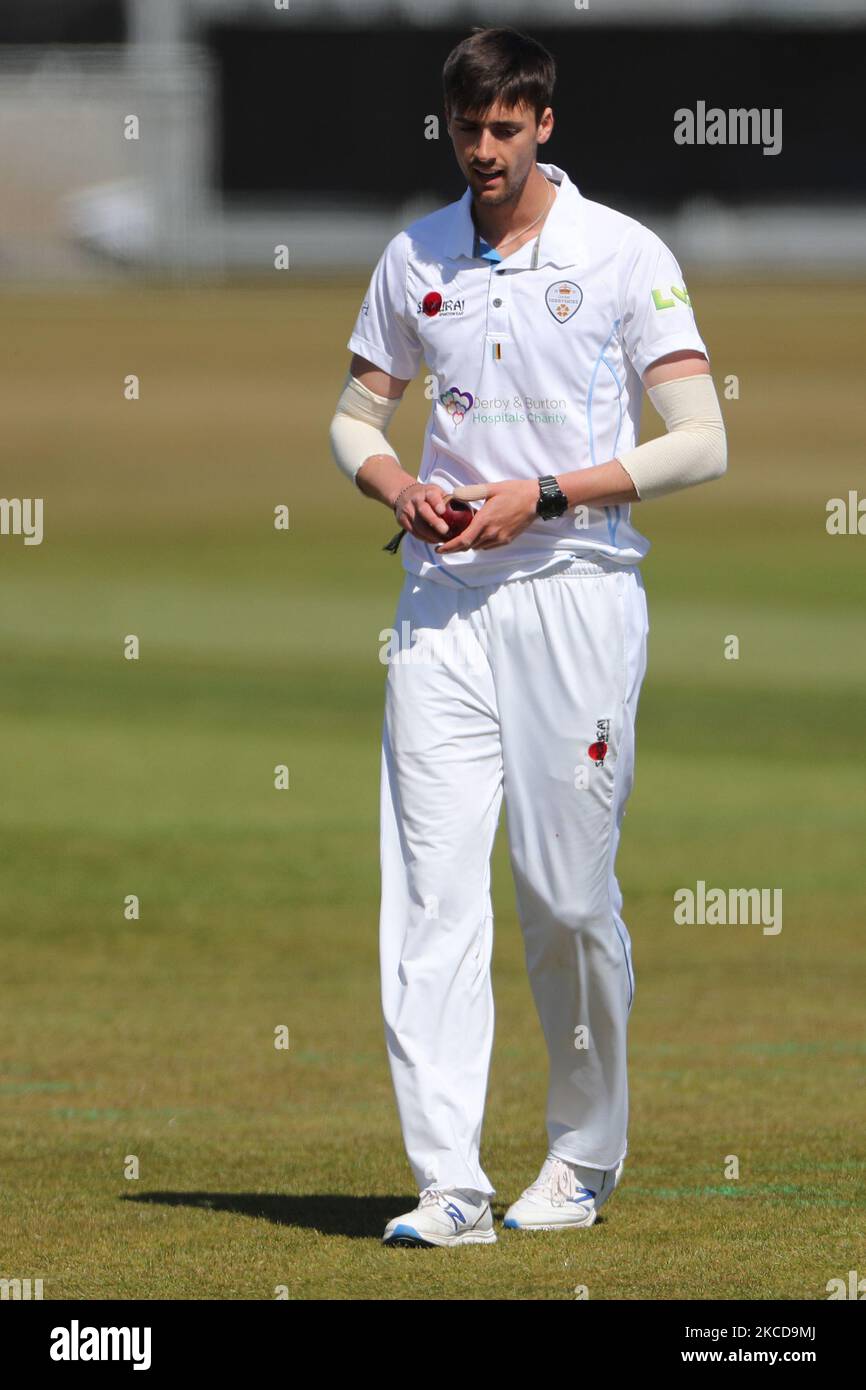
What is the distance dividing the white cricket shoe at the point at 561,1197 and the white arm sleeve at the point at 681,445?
171 centimetres

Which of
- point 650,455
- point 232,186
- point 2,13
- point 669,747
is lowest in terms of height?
point 669,747

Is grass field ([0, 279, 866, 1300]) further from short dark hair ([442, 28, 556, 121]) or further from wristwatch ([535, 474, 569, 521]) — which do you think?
short dark hair ([442, 28, 556, 121])

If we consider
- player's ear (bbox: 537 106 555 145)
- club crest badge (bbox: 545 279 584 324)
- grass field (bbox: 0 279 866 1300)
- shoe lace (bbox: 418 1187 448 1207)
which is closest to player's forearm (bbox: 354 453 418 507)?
club crest badge (bbox: 545 279 584 324)

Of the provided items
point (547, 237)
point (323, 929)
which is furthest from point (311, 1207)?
point (323, 929)

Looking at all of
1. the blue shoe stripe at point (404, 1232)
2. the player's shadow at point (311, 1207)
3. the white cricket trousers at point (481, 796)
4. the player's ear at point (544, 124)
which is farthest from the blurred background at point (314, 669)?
the player's ear at point (544, 124)

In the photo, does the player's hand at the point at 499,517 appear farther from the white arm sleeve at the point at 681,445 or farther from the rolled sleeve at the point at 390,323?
the rolled sleeve at the point at 390,323

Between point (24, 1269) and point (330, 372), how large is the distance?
1857 inches

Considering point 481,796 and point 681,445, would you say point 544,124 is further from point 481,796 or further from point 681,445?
point 481,796

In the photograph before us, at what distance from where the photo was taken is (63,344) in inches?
2046

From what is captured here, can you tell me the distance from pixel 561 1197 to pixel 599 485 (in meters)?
1.78

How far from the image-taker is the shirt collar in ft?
20.2

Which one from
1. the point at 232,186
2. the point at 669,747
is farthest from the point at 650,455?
the point at 232,186

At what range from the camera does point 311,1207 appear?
6.42 metres

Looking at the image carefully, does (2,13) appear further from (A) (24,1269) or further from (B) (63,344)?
(A) (24,1269)
